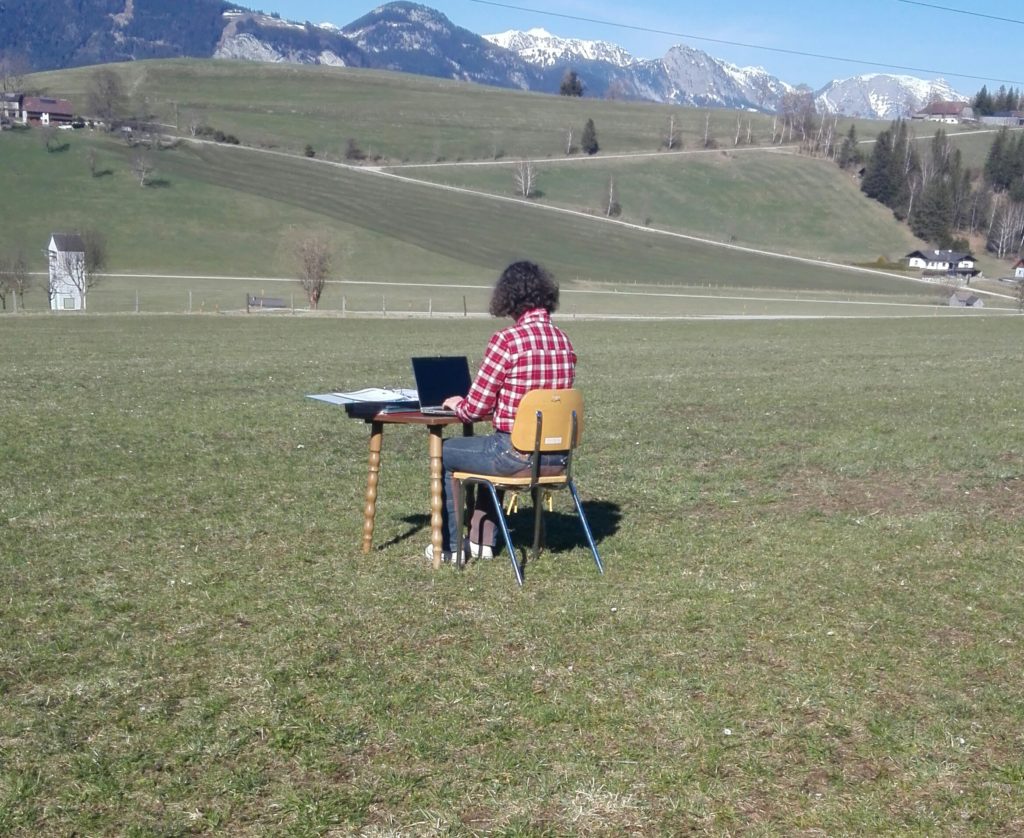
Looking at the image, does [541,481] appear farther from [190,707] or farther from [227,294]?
[227,294]

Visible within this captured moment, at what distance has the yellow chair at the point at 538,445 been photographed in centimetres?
743

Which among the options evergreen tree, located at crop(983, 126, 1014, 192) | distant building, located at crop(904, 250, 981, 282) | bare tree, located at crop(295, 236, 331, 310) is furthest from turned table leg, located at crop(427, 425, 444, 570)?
evergreen tree, located at crop(983, 126, 1014, 192)

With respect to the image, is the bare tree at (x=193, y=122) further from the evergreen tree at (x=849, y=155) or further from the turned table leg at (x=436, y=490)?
the turned table leg at (x=436, y=490)

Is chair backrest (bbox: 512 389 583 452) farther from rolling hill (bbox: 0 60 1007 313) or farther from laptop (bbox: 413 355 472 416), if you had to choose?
rolling hill (bbox: 0 60 1007 313)

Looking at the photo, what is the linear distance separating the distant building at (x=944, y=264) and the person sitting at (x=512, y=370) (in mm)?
122191

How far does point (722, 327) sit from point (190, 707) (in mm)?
39486

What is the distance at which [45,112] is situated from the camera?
13175 centimetres

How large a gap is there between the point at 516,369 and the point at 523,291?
558 mm

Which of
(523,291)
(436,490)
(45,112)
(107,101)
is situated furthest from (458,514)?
(107,101)

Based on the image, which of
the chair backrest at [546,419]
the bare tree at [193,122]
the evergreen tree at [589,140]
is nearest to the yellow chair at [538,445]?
the chair backrest at [546,419]

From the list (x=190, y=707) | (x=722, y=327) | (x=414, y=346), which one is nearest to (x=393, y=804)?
(x=190, y=707)

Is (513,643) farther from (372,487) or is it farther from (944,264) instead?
(944,264)

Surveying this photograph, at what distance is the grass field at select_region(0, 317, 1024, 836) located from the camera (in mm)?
4543

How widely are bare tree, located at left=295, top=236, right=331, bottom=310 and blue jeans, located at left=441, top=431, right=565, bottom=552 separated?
54.6m
